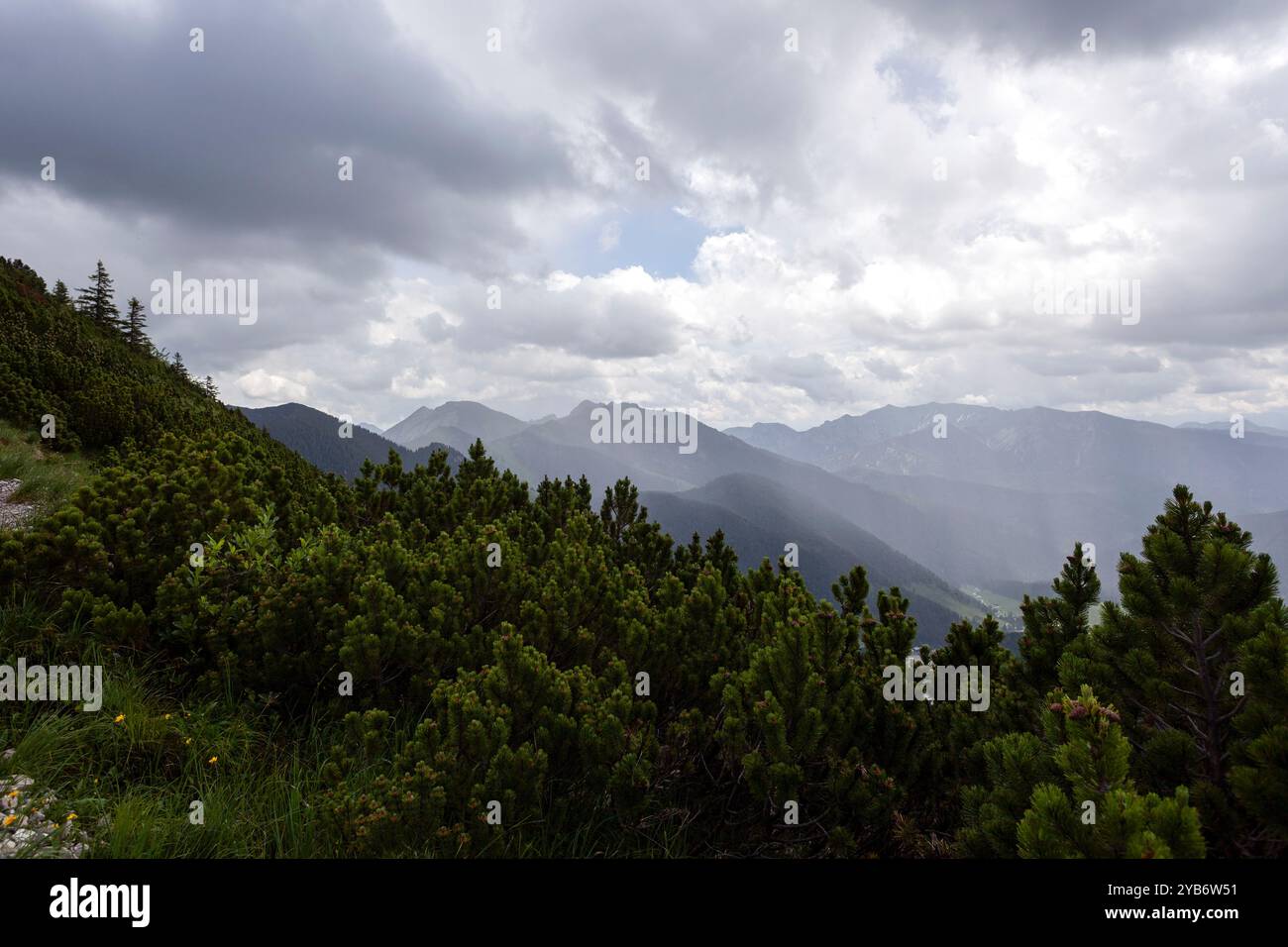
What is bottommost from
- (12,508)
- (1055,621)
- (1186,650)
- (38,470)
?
(1055,621)

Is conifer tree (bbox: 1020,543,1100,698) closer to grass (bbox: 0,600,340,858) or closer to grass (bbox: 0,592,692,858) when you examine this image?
grass (bbox: 0,592,692,858)

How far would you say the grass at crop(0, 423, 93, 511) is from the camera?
1015 centimetres

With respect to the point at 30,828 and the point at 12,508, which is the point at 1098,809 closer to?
the point at 30,828

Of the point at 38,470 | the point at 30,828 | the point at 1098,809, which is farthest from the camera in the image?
the point at 38,470

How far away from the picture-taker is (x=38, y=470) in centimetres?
1144

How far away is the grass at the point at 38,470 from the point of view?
10.1 meters

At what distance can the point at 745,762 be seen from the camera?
3.95 m

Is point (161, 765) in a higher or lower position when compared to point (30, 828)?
lower

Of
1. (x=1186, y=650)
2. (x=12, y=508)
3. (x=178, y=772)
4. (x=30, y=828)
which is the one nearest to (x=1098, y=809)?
(x=1186, y=650)

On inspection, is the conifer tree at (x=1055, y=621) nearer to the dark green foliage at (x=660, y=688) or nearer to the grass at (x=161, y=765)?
the dark green foliage at (x=660, y=688)

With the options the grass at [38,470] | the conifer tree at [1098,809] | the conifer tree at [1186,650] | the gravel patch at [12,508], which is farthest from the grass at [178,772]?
the grass at [38,470]

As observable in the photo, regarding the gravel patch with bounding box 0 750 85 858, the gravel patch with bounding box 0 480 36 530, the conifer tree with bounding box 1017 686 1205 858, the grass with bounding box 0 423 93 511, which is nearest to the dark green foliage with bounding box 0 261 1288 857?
the conifer tree with bounding box 1017 686 1205 858
